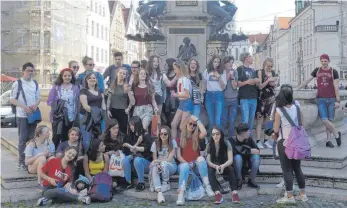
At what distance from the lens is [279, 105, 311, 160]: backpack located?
258 inches

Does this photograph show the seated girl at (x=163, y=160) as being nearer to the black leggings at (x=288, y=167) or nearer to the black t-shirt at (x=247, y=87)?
the black leggings at (x=288, y=167)

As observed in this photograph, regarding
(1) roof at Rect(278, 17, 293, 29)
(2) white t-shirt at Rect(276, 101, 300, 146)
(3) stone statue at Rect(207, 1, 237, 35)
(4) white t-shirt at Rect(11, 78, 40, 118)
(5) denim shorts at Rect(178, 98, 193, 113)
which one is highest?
(1) roof at Rect(278, 17, 293, 29)

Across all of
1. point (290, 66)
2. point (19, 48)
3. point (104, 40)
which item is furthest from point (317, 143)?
point (290, 66)

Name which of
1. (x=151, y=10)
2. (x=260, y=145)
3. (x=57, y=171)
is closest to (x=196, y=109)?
(x=260, y=145)

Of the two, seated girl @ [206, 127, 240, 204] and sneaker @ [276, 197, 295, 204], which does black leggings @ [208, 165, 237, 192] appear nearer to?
seated girl @ [206, 127, 240, 204]

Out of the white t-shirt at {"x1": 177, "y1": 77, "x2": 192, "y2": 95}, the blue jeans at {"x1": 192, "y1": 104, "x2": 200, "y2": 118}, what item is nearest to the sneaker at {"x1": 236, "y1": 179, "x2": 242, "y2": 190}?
the blue jeans at {"x1": 192, "y1": 104, "x2": 200, "y2": 118}

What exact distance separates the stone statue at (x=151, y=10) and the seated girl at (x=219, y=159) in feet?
27.3

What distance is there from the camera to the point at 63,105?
788 cm

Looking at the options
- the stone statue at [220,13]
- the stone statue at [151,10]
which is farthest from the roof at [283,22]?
the stone statue at [151,10]

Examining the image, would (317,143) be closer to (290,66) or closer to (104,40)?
(104,40)

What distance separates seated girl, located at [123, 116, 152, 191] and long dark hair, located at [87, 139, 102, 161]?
1.55 feet

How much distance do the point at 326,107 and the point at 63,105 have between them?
16.6 feet

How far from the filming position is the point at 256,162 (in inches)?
291

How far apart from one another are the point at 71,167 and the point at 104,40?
5796 centimetres
